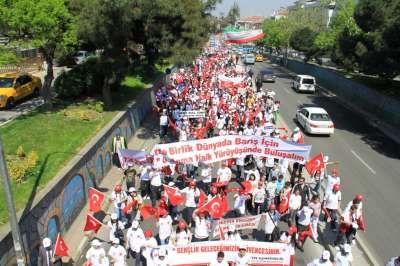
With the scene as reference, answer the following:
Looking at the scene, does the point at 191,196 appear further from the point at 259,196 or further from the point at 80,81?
the point at 80,81

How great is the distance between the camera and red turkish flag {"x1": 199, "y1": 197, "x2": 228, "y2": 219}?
36.9 ft

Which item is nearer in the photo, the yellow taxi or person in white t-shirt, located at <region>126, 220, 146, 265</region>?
person in white t-shirt, located at <region>126, 220, 146, 265</region>

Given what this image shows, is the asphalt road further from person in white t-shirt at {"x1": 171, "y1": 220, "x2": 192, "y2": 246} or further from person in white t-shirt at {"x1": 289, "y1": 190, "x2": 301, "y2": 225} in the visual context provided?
person in white t-shirt at {"x1": 171, "y1": 220, "x2": 192, "y2": 246}

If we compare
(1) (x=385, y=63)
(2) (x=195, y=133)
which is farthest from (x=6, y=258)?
(1) (x=385, y=63)

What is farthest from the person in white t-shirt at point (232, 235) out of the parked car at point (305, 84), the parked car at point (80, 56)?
the parked car at point (305, 84)

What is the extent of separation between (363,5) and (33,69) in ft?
95.4

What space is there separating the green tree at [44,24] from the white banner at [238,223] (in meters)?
12.2

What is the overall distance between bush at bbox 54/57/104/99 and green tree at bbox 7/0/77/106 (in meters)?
2.25

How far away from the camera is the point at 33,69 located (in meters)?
39.6

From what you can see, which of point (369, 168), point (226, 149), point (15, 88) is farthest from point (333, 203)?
point (15, 88)

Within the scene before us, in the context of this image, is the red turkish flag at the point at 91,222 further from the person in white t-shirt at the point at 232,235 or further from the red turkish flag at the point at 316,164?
the red turkish flag at the point at 316,164

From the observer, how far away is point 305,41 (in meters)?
62.8

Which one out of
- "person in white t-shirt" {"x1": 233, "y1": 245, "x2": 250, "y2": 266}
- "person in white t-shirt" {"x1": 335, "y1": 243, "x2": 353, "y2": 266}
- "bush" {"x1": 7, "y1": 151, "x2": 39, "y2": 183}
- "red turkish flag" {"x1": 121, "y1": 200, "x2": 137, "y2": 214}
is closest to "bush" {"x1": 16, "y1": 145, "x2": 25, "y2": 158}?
"bush" {"x1": 7, "y1": 151, "x2": 39, "y2": 183}

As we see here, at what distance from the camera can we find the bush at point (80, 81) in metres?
22.8
